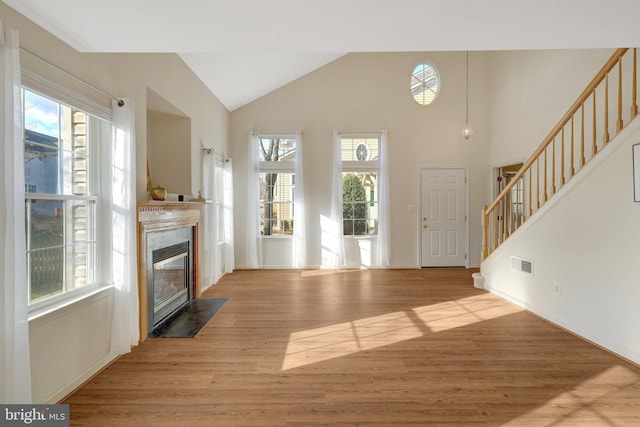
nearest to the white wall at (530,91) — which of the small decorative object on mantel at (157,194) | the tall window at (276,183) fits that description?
the tall window at (276,183)

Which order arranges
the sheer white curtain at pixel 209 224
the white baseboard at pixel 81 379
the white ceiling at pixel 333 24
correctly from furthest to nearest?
the sheer white curtain at pixel 209 224
the white baseboard at pixel 81 379
the white ceiling at pixel 333 24

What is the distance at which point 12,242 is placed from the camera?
1768 mm

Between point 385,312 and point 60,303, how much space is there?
3.30 meters

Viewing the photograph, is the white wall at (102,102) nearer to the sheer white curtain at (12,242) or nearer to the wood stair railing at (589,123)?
the sheer white curtain at (12,242)

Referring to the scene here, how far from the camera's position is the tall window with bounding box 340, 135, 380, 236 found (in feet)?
22.8

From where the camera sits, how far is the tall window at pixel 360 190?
6957mm

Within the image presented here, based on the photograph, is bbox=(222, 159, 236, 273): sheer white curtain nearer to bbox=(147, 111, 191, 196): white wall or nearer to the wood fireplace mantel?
bbox=(147, 111, 191, 196): white wall

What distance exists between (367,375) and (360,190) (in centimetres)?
479

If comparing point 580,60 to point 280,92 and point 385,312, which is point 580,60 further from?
point 280,92

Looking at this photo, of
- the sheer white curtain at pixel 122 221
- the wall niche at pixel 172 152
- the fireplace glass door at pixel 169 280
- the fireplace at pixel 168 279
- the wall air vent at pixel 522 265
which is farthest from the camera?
the wall niche at pixel 172 152

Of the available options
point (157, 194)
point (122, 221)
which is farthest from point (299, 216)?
point (122, 221)

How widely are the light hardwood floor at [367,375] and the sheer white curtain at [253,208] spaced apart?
8.64ft

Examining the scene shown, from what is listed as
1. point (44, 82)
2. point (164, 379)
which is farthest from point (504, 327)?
point (44, 82)

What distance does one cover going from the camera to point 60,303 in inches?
91.9
